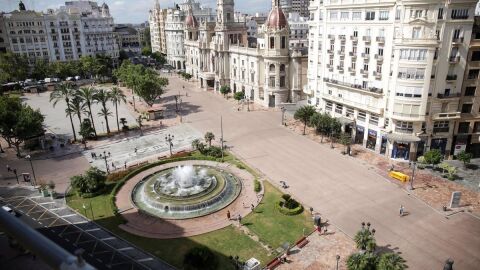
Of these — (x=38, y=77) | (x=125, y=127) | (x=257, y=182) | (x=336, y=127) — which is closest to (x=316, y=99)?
(x=336, y=127)

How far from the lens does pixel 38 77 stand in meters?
139

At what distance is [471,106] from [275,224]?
43.2 metres

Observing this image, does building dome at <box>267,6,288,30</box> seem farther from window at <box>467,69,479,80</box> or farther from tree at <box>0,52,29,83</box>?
tree at <box>0,52,29,83</box>

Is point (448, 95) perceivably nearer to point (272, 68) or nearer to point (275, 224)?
point (275, 224)

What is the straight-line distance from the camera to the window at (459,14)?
56750 millimetres

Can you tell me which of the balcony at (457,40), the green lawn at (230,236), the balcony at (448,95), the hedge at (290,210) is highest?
the balcony at (457,40)

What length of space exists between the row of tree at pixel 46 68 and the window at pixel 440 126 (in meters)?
123

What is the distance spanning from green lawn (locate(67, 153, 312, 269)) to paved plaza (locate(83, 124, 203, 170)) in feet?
55.3

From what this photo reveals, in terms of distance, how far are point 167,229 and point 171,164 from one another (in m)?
21.0

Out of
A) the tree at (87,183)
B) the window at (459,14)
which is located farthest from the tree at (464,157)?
the tree at (87,183)

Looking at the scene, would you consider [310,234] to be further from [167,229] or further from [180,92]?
[180,92]

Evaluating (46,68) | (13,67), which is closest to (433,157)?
(46,68)

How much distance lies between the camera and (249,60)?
107125mm

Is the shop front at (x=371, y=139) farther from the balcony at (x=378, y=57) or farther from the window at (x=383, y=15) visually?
the window at (x=383, y=15)
